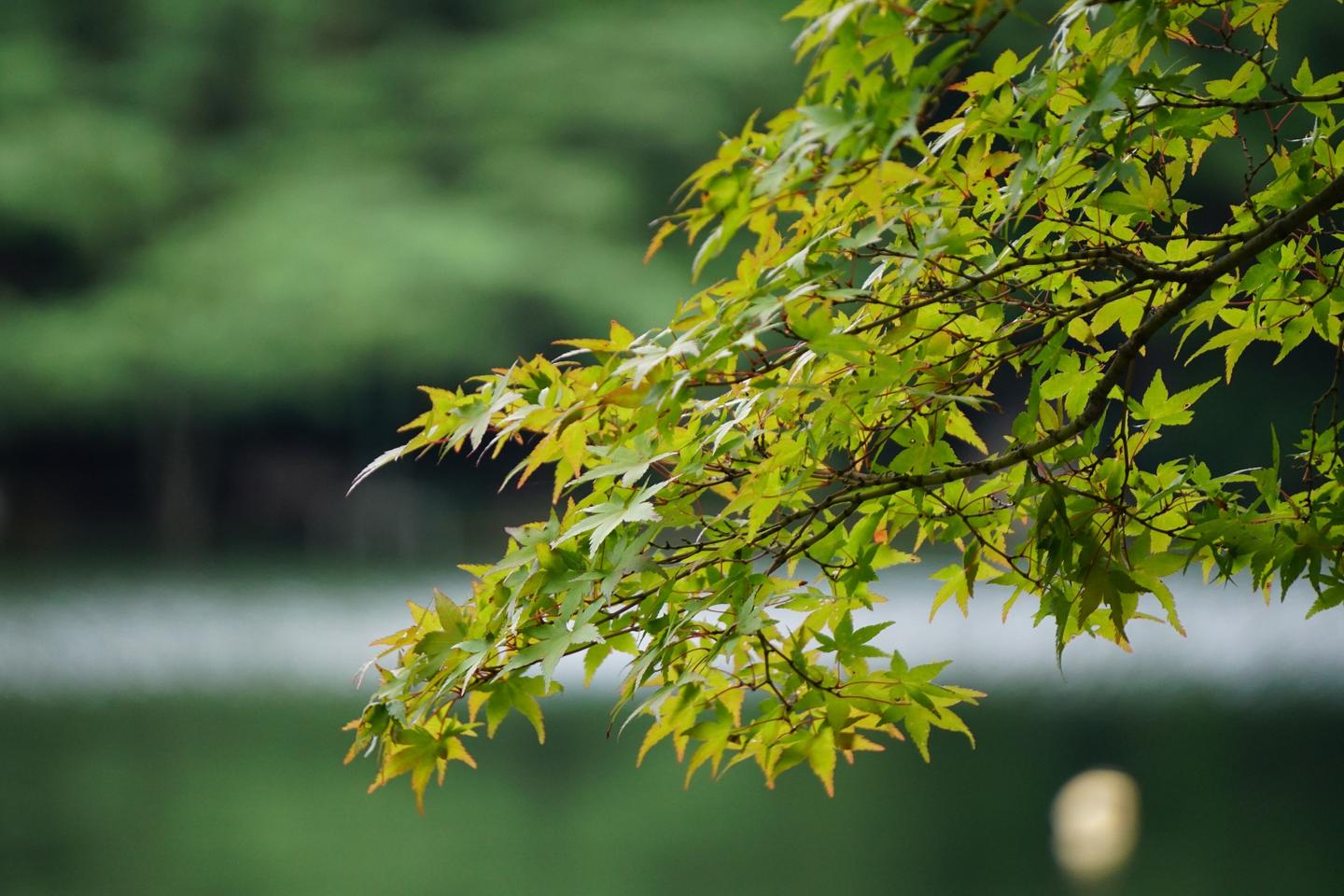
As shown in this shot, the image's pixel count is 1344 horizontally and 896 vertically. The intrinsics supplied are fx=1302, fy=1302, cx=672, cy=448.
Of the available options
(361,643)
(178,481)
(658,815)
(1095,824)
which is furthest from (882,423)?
(178,481)

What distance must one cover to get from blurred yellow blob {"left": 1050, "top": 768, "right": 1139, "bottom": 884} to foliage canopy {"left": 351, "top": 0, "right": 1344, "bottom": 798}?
2097 millimetres

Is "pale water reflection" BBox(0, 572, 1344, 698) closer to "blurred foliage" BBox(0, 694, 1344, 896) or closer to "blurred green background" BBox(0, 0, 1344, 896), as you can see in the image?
"blurred green background" BBox(0, 0, 1344, 896)

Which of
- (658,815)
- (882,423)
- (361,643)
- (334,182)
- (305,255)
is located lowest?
(882,423)

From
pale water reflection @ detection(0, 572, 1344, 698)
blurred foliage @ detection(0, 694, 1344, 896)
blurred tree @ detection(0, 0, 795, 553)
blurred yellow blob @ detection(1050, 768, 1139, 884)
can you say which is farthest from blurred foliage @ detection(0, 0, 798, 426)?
blurred yellow blob @ detection(1050, 768, 1139, 884)

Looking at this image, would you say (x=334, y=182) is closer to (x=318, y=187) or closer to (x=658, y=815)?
(x=318, y=187)

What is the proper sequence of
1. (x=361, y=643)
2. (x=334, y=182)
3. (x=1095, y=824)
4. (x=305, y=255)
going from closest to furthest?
1. (x=1095, y=824)
2. (x=361, y=643)
3. (x=305, y=255)
4. (x=334, y=182)

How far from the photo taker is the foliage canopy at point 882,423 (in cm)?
68

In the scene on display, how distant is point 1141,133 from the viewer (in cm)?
85

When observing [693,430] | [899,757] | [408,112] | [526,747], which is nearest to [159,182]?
[408,112]

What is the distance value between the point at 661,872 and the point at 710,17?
6.27 metres

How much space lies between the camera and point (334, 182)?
26.4ft

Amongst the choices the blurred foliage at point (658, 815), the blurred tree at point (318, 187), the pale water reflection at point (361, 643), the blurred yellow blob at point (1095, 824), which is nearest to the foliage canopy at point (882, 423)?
the blurred foliage at point (658, 815)

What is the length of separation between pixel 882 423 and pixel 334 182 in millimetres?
7779

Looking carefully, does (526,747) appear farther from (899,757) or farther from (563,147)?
(563,147)
